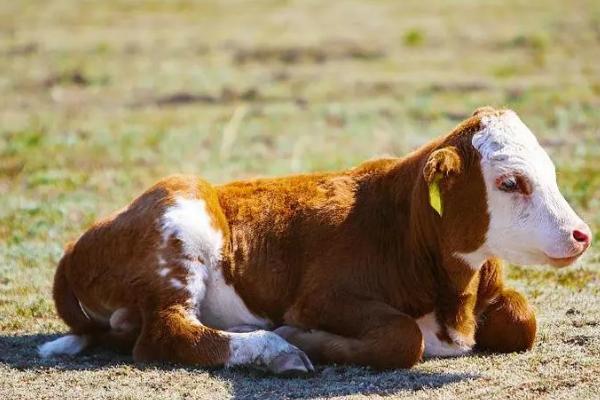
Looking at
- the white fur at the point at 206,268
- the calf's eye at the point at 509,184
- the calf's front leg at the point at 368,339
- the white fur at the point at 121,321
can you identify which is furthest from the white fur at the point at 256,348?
the calf's eye at the point at 509,184

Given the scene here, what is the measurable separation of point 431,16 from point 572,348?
21.9 m

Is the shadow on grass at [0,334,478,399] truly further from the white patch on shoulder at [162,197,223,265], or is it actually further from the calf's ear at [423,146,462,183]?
the calf's ear at [423,146,462,183]

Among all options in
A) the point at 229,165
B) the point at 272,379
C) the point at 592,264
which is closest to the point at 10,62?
the point at 229,165

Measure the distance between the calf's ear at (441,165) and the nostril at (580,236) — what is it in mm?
789

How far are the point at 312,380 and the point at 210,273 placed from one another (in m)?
1.14

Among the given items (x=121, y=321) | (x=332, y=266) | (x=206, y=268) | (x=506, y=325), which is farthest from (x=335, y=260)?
(x=121, y=321)

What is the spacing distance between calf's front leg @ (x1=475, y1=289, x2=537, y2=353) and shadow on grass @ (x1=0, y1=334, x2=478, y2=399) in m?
0.64

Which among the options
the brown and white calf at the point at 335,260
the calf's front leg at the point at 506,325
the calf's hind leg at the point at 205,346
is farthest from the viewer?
the calf's front leg at the point at 506,325

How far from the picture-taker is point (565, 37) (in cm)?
2486

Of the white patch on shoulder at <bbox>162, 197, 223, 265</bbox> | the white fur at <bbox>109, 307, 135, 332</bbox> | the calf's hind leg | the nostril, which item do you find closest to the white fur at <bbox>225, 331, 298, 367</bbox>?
the calf's hind leg

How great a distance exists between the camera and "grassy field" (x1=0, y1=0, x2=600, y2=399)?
7.24m

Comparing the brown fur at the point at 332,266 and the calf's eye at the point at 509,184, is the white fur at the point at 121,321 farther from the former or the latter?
the calf's eye at the point at 509,184

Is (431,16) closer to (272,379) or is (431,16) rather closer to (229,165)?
(229,165)

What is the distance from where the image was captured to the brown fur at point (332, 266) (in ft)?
24.0
